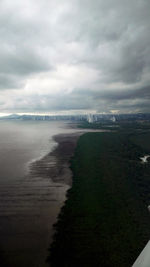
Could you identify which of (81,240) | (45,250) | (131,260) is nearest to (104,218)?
(81,240)

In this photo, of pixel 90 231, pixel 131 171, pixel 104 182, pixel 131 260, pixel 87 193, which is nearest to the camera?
pixel 131 260

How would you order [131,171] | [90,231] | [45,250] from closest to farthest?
[45,250] < [90,231] < [131,171]

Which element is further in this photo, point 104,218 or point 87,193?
point 87,193

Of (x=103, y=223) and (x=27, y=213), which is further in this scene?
(x=27, y=213)

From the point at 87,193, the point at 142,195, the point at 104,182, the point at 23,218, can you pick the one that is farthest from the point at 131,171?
the point at 23,218

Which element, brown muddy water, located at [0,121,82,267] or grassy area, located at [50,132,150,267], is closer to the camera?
grassy area, located at [50,132,150,267]

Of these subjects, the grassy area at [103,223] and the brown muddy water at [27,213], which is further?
the brown muddy water at [27,213]

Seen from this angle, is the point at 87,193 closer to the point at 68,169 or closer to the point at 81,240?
the point at 81,240
